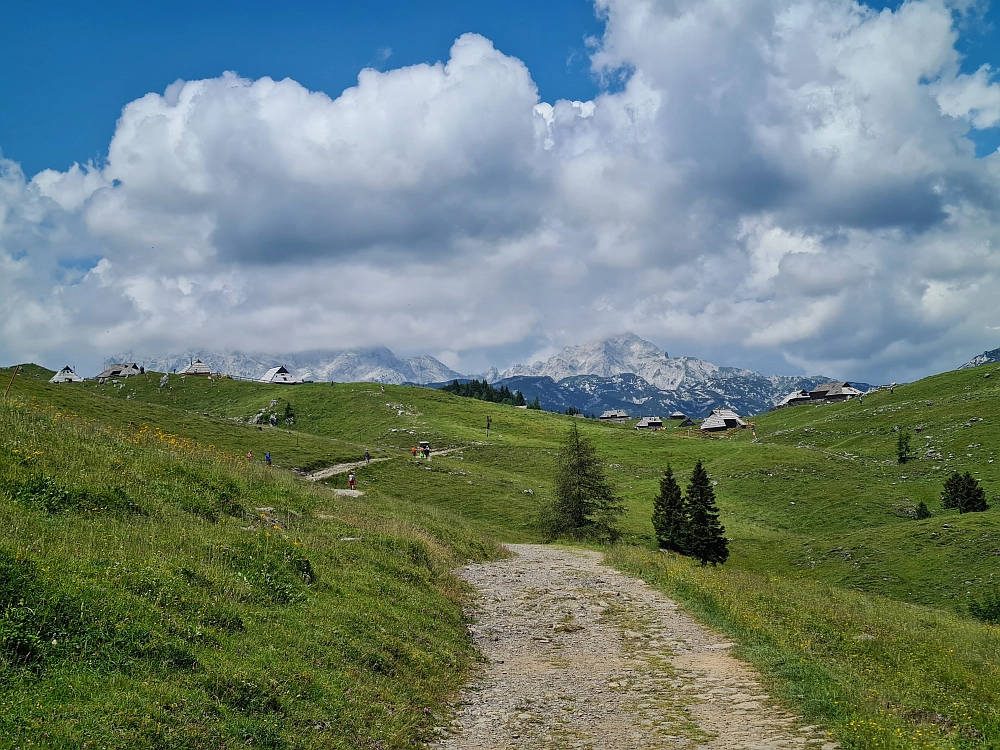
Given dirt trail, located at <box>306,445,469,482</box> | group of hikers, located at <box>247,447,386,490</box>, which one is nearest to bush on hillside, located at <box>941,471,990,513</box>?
group of hikers, located at <box>247,447,386,490</box>

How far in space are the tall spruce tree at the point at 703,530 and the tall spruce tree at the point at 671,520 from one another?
→ 664 millimetres

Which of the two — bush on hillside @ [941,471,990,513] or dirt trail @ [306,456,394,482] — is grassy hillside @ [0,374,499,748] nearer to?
dirt trail @ [306,456,394,482]

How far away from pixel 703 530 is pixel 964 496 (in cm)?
3127

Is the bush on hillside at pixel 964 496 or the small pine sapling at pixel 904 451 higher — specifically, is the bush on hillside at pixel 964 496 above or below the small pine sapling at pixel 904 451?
below

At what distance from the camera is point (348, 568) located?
18.8 m

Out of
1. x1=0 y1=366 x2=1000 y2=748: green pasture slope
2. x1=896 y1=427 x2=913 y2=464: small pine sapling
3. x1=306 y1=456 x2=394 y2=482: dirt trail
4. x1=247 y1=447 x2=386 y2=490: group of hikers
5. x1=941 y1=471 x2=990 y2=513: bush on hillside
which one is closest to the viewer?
x1=0 y1=366 x2=1000 y2=748: green pasture slope

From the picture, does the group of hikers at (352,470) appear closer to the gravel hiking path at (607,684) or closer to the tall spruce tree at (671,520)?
the tall spruce tree at (671,520)

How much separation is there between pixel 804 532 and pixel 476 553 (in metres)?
48.9

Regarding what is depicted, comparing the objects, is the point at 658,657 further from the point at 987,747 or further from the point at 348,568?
the point at 348,568

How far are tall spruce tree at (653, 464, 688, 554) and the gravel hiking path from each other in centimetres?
2999

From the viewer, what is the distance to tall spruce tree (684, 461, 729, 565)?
2023 inches

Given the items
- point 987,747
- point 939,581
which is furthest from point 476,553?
point 939,581

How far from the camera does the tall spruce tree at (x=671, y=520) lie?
52.4 m

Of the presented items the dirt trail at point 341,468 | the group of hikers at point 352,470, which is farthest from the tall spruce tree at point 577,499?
the dirt trail at point 341,468
